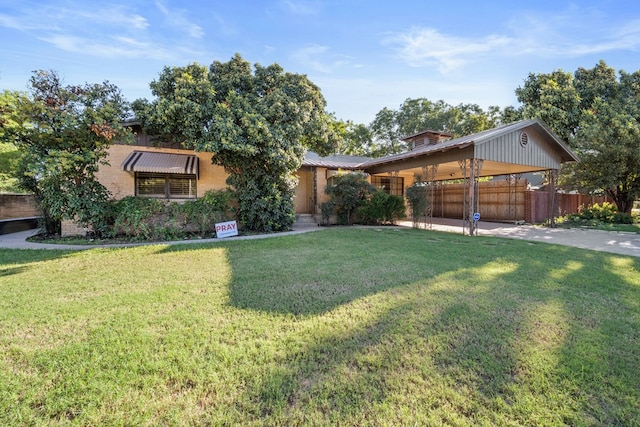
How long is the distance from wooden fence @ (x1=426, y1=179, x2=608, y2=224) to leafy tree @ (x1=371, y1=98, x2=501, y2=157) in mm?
12907

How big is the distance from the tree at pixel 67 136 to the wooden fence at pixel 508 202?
13325 millimetres

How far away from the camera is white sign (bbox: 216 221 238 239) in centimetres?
1073

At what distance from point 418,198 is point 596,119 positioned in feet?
39.3

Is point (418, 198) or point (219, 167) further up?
point (219, 167)

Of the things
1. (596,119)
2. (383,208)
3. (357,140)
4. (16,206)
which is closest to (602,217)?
(596,119)

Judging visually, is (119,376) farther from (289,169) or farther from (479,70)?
(479,70)

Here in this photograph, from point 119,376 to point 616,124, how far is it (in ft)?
68.3

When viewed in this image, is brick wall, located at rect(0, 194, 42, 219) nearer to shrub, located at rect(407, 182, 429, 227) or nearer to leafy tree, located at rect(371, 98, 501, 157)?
shrub, located at rect(407, 182, 429, 227)

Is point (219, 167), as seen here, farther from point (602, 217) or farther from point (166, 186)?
point (602, 217)

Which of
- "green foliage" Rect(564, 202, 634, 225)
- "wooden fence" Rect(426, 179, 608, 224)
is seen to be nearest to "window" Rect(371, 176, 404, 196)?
"wooden fence" Rect(426, 179, 608, 224)

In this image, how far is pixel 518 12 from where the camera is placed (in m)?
9.28

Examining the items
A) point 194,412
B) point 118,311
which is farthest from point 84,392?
point 118,311

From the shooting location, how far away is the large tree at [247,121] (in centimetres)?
1027

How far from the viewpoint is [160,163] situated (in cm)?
1224
